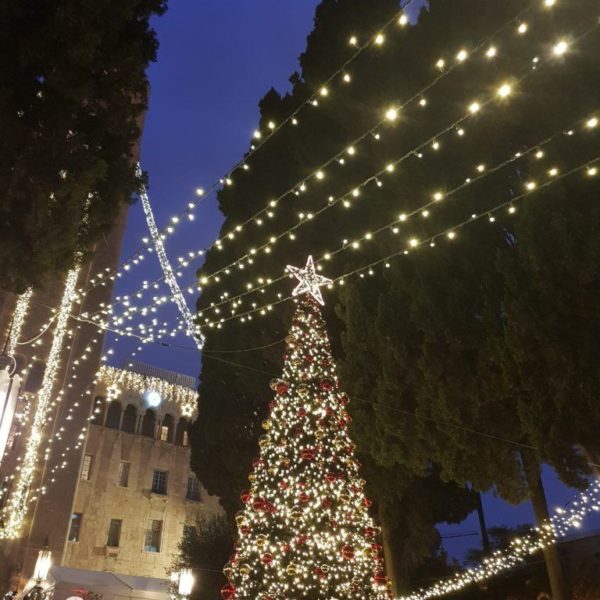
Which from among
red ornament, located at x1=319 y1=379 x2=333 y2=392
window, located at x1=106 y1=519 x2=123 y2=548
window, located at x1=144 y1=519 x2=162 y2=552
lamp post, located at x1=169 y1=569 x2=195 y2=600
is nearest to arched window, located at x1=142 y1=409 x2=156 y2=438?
window, located at x1=144 y1=519 x2=162 y2=552

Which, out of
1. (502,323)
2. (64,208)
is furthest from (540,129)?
(64,208)

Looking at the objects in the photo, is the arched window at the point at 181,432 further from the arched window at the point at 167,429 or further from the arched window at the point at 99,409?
the arched window at the point at 99,409

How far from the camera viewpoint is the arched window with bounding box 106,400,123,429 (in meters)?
22.5

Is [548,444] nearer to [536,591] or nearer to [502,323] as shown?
[502,323]

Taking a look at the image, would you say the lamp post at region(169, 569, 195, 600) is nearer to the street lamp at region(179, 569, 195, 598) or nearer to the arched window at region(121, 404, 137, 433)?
the street lamp at region(179, 569, 195, 598)

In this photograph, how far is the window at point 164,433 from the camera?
77.9 feet

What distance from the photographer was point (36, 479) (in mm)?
17125

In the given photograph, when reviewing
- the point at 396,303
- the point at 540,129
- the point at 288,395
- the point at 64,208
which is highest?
the point at 540,129

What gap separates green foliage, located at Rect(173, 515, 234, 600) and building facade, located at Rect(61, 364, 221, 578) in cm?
315

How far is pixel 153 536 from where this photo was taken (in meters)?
21.9

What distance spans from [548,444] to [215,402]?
955 centimetres

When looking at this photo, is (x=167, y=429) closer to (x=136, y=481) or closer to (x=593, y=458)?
(x=136, y=481)

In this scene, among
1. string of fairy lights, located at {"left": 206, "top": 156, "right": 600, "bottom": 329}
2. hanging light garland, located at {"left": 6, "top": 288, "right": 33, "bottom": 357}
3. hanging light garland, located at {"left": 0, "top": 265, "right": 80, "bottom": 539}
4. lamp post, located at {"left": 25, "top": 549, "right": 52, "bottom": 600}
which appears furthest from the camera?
hanging light garland, located at {"left": 0, "top": 265, "right": 80, "bottom": 539}

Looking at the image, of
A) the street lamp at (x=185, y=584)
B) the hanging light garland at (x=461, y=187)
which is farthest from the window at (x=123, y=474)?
the hanging light garland at (x=461, y=187)
